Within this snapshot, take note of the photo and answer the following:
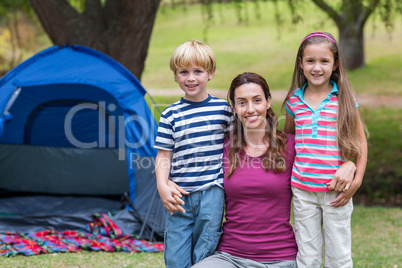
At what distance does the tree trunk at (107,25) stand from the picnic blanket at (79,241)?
6.28 feet

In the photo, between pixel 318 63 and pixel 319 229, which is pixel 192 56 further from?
pixel 319 229

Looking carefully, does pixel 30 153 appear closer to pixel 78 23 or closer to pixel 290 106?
pixel 78 23

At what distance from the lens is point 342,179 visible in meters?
2.14

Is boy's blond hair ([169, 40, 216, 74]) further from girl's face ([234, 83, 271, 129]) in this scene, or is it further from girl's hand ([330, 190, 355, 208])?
girl's hand ([330, 190, 355, 208])

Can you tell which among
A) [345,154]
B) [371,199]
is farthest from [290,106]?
[371,199]

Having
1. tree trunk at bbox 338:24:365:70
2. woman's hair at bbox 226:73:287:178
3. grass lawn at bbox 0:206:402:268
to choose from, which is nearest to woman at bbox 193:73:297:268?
woman's hair at bbox 226:73:287:178

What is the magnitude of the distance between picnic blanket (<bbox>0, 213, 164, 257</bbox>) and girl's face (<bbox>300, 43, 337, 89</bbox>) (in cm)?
210

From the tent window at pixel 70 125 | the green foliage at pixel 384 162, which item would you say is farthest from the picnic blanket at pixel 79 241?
the green foliage at pixel 384 162

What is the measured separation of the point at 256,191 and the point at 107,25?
3592mm

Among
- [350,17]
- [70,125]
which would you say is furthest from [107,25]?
[350,17]

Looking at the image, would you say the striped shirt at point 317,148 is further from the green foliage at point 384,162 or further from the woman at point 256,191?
the green foliage at point 384,162

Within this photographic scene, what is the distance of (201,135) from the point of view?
2291mm

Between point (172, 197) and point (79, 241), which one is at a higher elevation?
point (172, 197)

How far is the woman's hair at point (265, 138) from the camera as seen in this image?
2.21m
